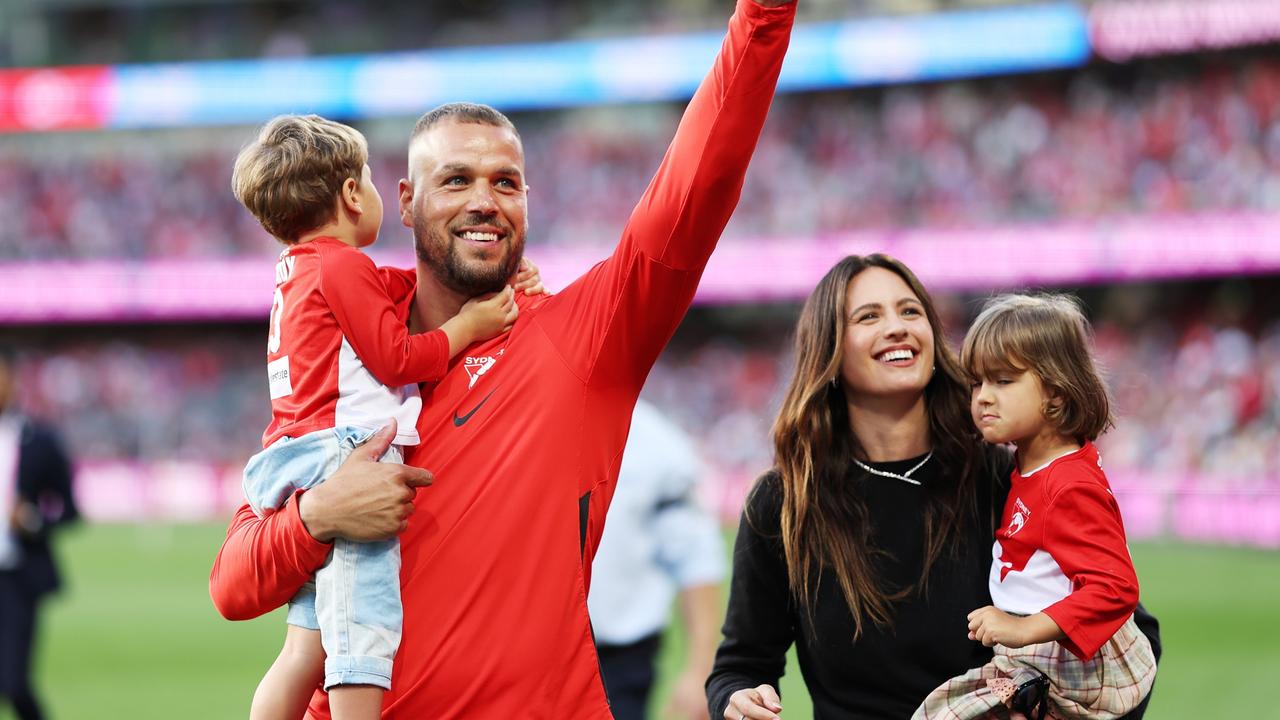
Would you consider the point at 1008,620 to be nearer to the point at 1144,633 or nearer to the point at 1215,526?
the point at 1144,633

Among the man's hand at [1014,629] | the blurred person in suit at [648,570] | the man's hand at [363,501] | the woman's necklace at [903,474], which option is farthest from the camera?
the blurred person in suit at [648,570]

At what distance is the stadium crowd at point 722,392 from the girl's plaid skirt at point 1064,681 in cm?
1376

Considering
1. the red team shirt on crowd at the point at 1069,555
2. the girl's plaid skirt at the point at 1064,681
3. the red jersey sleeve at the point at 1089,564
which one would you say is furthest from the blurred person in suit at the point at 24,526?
the red jersey sleeve at the point at 1089,564

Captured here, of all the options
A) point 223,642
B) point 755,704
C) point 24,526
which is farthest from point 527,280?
point 223,642

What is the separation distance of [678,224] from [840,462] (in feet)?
3.04

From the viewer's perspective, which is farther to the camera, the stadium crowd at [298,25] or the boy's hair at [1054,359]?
the stadium crowd at [298,25]

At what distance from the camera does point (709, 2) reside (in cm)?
3469

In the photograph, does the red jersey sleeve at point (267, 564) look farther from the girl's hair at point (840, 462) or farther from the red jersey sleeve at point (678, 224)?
the girl's hair at point (840, 462)

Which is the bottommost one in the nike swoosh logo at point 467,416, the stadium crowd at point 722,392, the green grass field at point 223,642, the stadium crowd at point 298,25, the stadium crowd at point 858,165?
the green grass field at point 223,642

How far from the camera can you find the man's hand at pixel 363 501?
2.75 m

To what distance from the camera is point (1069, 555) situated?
119 inches

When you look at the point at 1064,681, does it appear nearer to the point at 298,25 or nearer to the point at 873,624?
the point at 873,624

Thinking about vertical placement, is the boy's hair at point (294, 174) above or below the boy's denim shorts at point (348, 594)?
above

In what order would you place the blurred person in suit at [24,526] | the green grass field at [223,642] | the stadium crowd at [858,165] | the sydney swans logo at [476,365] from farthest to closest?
the stadium crowd at [858,165] → the green grass field at [223,642] → the blurred person in suit at [24,526] → the sydney swans logo at [476,365]
